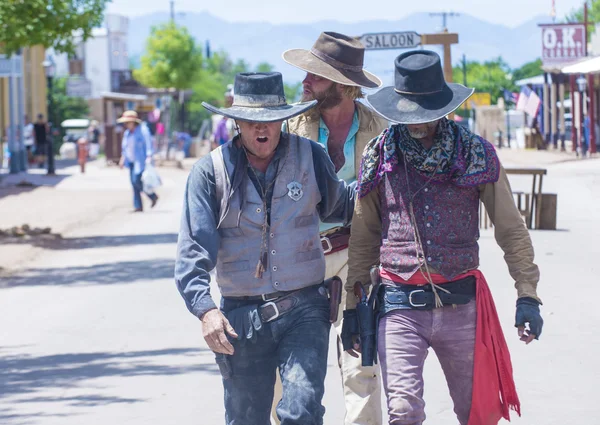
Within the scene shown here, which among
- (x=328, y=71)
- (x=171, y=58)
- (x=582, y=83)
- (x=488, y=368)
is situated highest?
(x=171, y=58)

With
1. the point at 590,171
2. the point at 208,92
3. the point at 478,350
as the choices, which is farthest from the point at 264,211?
the point at 208,92

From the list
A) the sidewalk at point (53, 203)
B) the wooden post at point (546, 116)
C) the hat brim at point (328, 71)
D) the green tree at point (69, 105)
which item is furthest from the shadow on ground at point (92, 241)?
the green tree at point (69, 105)

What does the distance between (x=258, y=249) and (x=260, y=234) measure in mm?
61

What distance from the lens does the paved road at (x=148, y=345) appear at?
747 cm

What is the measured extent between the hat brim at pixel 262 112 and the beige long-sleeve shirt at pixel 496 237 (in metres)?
0.47

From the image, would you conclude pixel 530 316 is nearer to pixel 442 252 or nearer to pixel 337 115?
pixel 442 252

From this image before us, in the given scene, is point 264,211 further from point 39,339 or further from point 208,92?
point 208,92

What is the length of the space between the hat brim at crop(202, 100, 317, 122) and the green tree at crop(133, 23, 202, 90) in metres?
78.4

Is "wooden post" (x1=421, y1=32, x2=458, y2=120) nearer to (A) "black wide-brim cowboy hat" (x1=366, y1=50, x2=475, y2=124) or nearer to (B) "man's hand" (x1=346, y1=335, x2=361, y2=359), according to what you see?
(A) "black wide-brim cowboy hat" (x1=366, y1=50, x2=475, y2=124)

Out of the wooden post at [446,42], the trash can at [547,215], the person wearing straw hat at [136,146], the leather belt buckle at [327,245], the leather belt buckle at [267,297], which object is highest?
the wooden post at [446,42]

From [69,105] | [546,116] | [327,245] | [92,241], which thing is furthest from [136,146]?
[69,105]

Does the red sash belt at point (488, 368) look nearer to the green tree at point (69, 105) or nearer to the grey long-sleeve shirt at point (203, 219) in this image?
the grey long-sleeve shirt at point (203, 219)

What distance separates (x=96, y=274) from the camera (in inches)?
576

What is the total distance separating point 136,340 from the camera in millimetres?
9992
